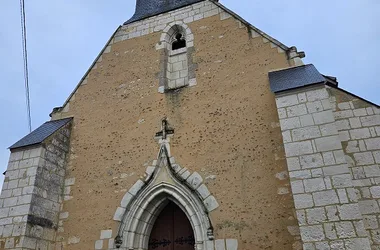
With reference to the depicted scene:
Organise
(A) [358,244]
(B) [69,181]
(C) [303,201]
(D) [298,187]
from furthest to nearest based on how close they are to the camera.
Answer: (B) [69,181] < (D) [298,187] < (C) [303,201] < (A) [358,244]

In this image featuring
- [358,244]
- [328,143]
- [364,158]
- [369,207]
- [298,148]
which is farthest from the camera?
[364,158]

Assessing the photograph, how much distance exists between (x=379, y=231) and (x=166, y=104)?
3866 millimetres

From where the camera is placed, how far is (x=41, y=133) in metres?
6.27

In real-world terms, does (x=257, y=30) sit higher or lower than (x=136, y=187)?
higher

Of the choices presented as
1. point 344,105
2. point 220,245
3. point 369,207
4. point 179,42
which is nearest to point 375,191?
point 369,207

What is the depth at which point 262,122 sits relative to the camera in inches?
207

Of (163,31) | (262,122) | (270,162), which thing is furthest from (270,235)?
(163,31)

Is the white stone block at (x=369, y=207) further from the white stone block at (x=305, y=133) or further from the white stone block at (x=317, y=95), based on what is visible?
the white stone block at (x=317, y=95)

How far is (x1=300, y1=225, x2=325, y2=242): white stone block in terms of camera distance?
361cm

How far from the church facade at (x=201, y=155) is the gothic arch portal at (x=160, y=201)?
2 cm

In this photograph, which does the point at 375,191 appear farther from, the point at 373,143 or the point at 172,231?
the point at 172,231

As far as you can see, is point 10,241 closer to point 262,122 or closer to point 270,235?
point 270,235

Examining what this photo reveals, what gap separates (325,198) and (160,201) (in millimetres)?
2670

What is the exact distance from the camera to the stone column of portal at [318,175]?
11.7ft
